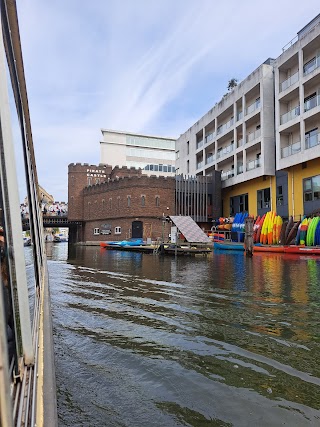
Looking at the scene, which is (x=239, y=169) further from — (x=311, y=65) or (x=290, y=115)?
(x=311, y=65)

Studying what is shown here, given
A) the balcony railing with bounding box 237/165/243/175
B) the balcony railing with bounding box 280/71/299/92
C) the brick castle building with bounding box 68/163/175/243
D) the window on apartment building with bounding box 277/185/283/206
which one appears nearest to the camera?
the balcony railing with bounding box 280/71/299/92

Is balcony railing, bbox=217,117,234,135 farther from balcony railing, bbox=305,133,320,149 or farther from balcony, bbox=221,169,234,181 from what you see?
balcony railing, bbox=305,133,320,149

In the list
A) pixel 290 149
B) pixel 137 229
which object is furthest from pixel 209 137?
pixel 290 149

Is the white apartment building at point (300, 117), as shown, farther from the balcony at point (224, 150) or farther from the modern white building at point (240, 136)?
the balcony at point (224, 150)

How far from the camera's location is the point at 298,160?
27.6 meters

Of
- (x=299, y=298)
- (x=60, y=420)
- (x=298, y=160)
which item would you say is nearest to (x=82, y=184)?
(x=298, y=160)

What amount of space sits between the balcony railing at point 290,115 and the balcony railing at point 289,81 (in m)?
2.10

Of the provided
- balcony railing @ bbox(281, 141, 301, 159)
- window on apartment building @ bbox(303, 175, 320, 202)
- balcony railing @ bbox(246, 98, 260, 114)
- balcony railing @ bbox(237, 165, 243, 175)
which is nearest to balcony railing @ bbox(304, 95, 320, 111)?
balcony railing @ bbox(281, 141, 301, 159)

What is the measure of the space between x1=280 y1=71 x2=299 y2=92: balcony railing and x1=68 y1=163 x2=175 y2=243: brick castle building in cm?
1739

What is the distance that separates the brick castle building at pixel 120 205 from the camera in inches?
1684

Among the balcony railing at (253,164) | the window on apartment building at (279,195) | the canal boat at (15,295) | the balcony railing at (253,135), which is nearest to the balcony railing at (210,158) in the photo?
the balcony railing at (253,135)

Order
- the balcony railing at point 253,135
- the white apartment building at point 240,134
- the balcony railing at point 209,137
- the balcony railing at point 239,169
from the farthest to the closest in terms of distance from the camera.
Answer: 1. the balcony railing at point 209,137
2. the balcony railing at point 239,169
3. the balcony railing at point 253,135
4. the white apartment building at point 240,134

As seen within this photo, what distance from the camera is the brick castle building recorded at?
42781mm

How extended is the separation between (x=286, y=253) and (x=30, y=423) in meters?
24.1
